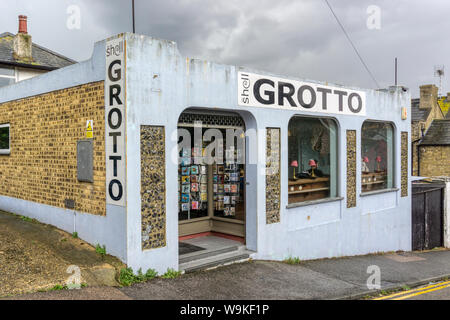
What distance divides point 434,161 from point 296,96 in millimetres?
16565

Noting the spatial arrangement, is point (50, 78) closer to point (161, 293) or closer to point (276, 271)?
point (161, 293)

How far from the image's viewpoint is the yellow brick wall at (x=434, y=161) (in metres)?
22.3

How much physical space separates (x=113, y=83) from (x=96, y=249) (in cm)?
289

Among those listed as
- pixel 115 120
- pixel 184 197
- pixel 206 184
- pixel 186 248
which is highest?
pixel 115 120

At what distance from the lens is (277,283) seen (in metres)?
7.19

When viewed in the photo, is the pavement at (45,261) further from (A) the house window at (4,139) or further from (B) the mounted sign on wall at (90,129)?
(A) the house window at (4,139)

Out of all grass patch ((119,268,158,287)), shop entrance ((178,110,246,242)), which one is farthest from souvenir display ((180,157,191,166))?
grass patch ((119,268,158,287))

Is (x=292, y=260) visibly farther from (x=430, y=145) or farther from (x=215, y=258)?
(x=430, y=145)

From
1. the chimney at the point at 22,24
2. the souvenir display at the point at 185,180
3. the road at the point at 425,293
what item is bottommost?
the road at the point at 425,293

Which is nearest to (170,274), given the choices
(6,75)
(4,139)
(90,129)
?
(90,129)

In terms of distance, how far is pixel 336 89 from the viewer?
10703 millimetres

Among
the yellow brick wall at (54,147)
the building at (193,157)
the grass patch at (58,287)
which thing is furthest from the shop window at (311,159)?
the grass patch at (58,287)

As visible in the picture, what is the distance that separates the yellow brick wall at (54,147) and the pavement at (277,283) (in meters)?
1.70
